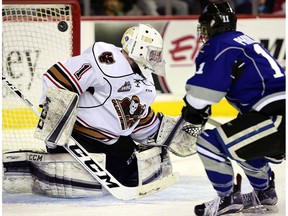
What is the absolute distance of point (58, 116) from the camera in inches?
158

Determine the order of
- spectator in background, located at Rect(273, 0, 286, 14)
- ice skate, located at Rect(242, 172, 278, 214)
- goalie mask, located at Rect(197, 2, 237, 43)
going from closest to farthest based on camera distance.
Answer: goalie mask, located at Rect(197, 2, 237, 43) < ice skate, located at Rect(242, 172, 278, 214) < spectator in background, located at Rect(273, 0, 286, 14)

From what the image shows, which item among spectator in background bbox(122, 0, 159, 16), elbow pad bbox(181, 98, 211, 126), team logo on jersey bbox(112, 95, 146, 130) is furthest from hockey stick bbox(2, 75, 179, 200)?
spectator in background bbox(122, 0, 159, 16)

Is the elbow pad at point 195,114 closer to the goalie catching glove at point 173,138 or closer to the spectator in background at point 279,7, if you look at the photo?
the goalie catching glove at point 173,138

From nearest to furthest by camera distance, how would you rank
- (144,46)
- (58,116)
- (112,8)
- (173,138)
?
1. (58,116)
2. (144,46)
3. (173,138)
4. (112,8)

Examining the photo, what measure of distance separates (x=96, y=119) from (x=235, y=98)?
0.77m

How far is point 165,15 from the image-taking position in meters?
7.48

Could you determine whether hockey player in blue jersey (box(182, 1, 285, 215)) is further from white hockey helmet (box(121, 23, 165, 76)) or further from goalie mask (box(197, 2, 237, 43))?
white hockey helmet (box(121, 23, 165, 76))

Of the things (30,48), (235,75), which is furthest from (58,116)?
(30,48)

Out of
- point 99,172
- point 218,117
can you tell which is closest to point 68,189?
point 99,172

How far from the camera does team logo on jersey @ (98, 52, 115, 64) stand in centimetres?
405

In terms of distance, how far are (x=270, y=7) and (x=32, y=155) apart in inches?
158

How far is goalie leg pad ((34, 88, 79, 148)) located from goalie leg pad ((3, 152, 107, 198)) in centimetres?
15

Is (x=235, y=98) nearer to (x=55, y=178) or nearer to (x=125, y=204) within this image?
(x=125, y=204)

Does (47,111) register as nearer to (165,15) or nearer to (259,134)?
(259,134)
